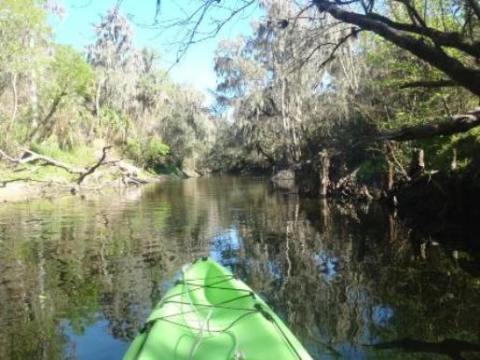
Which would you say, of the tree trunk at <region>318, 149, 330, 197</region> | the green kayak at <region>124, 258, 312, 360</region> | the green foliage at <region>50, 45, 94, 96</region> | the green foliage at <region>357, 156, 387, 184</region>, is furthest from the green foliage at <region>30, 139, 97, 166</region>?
the green kayak at <region>124, 258, 312, 360</region>

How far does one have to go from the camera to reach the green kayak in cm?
438

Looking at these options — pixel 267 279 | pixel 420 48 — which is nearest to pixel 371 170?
pixel 267 279

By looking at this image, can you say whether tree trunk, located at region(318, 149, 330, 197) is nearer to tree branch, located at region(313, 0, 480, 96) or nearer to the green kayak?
tree branch, located at region(313, 0, 480, 96)

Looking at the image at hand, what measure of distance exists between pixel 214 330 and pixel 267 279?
437cm

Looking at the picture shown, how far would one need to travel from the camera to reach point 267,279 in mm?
9289

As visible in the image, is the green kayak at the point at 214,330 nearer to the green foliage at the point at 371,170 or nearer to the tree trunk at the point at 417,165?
the tree trunk at the point at 417,165

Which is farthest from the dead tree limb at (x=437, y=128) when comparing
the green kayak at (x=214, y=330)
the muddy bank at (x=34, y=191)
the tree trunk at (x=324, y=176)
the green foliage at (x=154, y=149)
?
the green foliage at (x=154, y=149)

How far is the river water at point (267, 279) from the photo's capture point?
6.16 metres

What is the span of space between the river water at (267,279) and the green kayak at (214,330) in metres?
0.91

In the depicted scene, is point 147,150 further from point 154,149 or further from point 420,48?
point 420,48

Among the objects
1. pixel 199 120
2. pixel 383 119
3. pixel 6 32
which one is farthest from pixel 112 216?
pixel 199 120

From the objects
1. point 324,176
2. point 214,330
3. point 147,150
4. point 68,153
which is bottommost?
point 214,330

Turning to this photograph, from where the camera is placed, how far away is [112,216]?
747 inches

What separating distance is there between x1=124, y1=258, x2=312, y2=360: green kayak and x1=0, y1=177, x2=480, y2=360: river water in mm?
911
